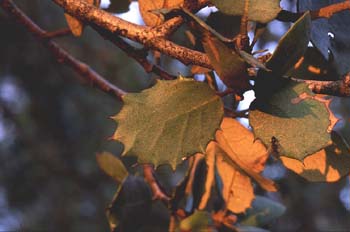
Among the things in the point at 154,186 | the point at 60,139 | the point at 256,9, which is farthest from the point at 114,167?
the point at 60,139

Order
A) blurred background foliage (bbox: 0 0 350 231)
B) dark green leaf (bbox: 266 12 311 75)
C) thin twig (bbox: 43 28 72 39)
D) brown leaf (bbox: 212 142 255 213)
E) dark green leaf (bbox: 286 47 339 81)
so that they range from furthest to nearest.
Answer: blurred background foliage (bbox: 0 0 350 231) < thin twig (bbox: 43 28 72 39) < brown leaf (bbox: 212 142 255 213) < dark green leaf (bbox: 286 47 339 81) < dark green leaf (bbox: 266 12 311 75)

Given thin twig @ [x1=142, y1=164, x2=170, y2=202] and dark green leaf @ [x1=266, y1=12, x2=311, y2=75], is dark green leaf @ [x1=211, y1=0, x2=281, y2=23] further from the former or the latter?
thin twig @ [x1=142, y1=164, x2=170, y2=202]

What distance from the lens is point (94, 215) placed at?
3.00m

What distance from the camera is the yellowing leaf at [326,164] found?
2.70ft

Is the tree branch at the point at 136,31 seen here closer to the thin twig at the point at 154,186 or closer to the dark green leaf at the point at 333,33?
the dark green leaf at the point at 333,33

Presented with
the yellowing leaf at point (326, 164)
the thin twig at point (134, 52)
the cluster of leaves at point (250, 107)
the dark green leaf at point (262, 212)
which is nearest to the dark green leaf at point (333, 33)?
the cluster of leaves at point (250, 107)

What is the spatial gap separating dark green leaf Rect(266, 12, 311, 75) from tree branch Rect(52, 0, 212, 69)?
2.9 inches

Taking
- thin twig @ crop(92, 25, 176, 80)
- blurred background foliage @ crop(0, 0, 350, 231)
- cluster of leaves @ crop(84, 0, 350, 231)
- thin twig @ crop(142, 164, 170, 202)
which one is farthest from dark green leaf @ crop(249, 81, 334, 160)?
blurred background foliage @ crop(0, 0, 350, 231)

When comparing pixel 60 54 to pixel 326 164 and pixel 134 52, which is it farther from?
pixel 326 164

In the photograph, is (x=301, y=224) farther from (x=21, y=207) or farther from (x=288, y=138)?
(x=288, y=138)

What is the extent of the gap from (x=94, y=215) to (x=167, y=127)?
2.36 metres

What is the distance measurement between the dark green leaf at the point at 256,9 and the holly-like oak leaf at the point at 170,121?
97 mm

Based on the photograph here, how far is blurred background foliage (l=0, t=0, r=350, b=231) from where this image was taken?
2979 millimetres

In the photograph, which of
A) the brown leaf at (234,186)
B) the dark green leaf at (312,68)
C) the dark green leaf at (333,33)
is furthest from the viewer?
the brown leaf at (234,186)
